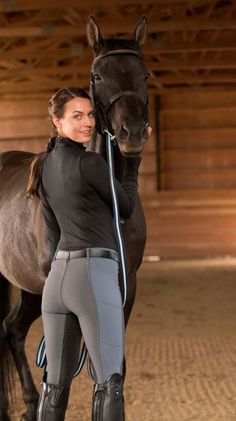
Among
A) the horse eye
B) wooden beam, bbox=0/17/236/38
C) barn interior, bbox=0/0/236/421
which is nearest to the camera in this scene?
the horse eye

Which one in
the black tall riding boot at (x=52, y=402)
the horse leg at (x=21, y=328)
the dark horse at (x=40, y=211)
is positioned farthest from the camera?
the horse leg at (x=21, y=328)

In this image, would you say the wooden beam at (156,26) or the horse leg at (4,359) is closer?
the horse leg at (4,359)

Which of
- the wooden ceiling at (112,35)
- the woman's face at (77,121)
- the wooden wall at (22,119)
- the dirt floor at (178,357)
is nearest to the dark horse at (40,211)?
the woman's face at (77,121)

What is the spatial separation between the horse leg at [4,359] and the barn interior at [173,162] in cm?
11

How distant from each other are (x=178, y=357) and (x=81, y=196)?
284 cm

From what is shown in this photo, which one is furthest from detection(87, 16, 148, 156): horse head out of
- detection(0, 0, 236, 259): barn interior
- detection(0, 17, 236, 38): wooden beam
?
A: detection(0, 0, 236, 259): barn interior

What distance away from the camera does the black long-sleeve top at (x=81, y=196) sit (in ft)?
6.23

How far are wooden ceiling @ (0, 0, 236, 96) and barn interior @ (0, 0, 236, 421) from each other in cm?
2

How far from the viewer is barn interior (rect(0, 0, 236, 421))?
3947 millimetres

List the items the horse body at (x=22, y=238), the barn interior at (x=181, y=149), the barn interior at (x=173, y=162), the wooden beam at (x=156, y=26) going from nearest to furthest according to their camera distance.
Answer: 1. the horse body at (x=22, y=238)
2. the barn interior at (x=173, y=162)
3. the wooden beam at (x=156, y=26)
4. the barn interior at (x=181, y=149)

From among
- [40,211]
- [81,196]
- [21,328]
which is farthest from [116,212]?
[21,328]

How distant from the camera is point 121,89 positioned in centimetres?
227

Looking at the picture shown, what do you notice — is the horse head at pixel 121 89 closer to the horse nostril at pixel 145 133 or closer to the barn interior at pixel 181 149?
the horse nostril at pixel 145 133

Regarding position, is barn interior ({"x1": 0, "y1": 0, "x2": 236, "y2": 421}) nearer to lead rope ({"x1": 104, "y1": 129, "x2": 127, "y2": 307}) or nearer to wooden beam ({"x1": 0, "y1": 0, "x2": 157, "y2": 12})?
wooden beam ({"x1": 0, "y1": 0, "x2": 157, "y2": 12})
